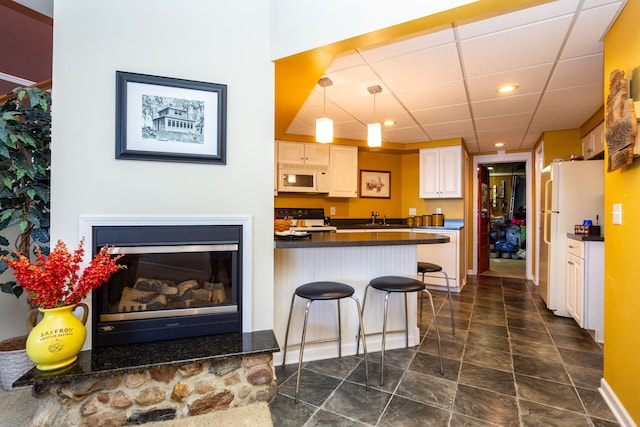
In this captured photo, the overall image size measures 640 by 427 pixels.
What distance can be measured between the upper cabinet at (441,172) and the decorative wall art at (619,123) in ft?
10.0

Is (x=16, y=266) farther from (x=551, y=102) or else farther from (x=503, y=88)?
(x=551, y=102)

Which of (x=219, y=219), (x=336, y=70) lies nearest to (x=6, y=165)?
(x=219, y=219)

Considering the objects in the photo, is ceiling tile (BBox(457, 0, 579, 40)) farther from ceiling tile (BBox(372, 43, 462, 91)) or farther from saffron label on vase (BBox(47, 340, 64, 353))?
saffron label on vase (BBox(47, 340, 64, 353))

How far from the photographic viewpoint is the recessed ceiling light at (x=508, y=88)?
288cm

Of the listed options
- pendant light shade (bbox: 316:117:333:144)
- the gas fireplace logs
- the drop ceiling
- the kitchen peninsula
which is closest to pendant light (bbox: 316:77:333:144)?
pendant light shade (bbox: 316:117:333:144)

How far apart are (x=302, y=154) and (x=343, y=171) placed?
0.75 m

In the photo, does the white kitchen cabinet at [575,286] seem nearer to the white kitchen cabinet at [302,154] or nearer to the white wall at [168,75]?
the white wall at [168,75]

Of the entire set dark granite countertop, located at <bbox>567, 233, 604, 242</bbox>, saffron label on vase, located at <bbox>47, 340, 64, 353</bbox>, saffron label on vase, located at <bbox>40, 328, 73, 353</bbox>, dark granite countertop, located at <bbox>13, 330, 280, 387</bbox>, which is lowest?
dark granite countertop, located at <bbox>13, 330, 280, 387</bbox>

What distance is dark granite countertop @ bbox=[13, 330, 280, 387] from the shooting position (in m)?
1.47

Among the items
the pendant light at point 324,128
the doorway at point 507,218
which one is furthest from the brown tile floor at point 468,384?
the doorway at point 507,218

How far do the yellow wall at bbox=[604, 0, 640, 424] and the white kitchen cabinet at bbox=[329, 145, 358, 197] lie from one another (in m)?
3.44

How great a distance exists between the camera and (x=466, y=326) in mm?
3127

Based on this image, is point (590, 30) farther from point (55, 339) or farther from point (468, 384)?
point (55, 339)

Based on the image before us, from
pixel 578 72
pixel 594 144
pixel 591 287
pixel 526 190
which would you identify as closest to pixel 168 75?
pixel 578 72
